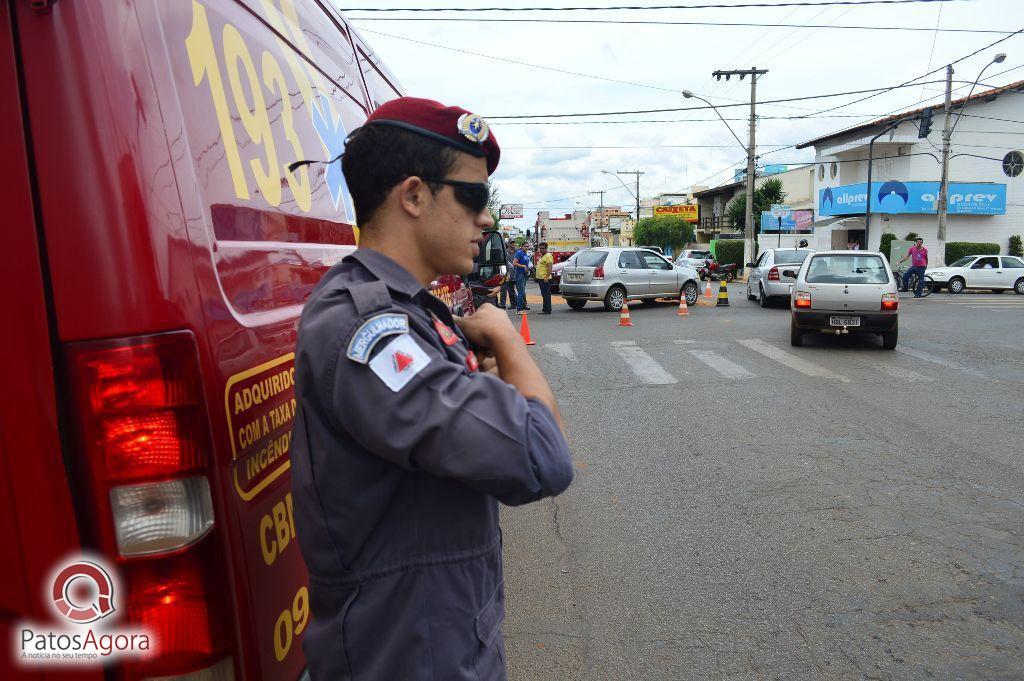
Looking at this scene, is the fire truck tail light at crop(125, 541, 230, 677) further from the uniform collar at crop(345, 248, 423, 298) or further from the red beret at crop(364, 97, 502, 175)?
the red beret at crop(364, 97, 502, 175)

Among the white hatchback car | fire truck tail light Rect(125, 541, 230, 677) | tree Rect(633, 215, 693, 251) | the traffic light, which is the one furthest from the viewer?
tree Rect(633, 215, 693, 251)

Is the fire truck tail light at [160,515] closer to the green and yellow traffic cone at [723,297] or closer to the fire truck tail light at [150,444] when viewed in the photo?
the fire truck tail light at [150,444]

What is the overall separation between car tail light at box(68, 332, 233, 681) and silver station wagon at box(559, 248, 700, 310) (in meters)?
19.0

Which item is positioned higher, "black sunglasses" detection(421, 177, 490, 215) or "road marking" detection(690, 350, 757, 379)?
"black sunglasses" detection(421, 177, 490, 215)

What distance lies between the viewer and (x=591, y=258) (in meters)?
21.0

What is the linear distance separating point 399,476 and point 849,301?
40.7 ft

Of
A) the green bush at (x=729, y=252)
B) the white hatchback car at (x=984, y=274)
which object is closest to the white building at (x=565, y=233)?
the green bush at (x=729, y=252)

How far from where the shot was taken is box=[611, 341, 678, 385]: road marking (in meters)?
10.1

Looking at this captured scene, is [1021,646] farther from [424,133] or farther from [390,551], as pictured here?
[424,133]

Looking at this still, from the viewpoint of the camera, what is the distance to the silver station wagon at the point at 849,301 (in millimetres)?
12375

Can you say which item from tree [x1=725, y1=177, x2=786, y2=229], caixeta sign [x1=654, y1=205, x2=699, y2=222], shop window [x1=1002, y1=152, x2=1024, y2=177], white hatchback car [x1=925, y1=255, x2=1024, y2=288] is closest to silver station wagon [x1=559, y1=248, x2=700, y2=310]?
white hatchback car [x1=925, y1=255, x2=1024, y2=288]

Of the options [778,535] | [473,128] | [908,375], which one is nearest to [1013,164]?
[908,375]

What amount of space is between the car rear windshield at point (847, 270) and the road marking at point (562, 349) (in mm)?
4191

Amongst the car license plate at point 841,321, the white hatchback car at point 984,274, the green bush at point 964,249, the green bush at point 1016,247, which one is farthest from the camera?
the green bush at point 1016,247
